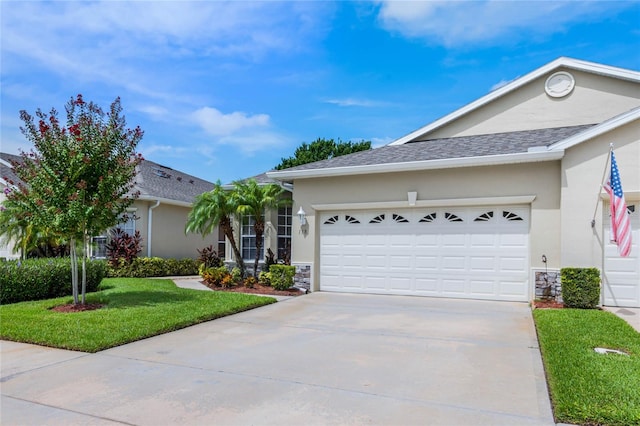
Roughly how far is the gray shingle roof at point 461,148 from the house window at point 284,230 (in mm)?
2001

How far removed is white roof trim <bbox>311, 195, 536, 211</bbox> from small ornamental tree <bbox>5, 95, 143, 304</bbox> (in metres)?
5.34

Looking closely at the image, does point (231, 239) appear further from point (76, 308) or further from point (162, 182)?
point (162, 182)

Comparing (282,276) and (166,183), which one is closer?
(282,276)

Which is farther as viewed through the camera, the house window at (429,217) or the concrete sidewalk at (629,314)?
the house window at (429,217)

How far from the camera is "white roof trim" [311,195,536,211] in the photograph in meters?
10.2

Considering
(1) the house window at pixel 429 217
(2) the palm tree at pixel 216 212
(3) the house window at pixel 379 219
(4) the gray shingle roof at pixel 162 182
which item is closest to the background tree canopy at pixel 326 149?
(4) the gray shingle roof at pixel 162 182

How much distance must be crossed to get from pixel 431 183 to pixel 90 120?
311 inches

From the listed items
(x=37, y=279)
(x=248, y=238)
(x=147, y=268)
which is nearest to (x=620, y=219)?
(x=248, y=238)

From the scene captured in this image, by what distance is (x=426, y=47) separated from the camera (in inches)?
Answer: 529

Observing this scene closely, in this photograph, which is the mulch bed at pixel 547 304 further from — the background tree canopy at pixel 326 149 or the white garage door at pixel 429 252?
the background tree canopy at pixel 326 149

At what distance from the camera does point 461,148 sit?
12.0m

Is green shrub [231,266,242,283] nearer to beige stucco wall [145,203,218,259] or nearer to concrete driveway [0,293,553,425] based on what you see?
beige stucco wall [145,203,218,259]

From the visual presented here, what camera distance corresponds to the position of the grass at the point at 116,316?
6.64 metres

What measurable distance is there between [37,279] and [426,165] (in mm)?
9688
